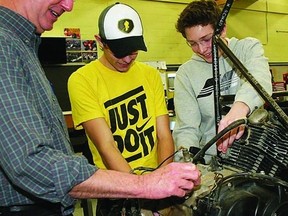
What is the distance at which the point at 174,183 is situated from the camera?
104cm

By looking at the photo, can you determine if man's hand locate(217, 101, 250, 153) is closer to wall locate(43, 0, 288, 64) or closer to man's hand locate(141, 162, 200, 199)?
man's hand locate(141, 162, 200, 199)

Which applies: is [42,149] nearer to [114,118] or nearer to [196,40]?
[114,118]

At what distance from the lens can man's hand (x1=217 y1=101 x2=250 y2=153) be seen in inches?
51.0

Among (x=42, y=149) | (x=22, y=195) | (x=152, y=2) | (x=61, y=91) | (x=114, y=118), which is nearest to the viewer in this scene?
(x=42, y=149)

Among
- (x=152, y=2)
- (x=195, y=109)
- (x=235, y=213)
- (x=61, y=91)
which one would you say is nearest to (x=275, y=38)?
(x=152, y=2)

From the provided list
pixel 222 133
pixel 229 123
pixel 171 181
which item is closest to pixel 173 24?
pixel 229 123

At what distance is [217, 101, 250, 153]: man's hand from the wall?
4.25m

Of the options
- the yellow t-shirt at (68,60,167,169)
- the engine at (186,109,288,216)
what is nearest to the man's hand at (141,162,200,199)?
the engine at (186,109,288,216)

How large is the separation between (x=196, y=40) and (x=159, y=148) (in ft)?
1.76

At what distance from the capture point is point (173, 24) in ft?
21.2

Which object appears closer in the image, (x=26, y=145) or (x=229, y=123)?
(x=26, y=145)

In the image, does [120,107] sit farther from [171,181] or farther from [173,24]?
[173,24]

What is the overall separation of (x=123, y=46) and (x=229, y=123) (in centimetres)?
63

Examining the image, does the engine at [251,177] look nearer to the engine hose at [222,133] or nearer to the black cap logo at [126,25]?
the engine hose at [222,133]
